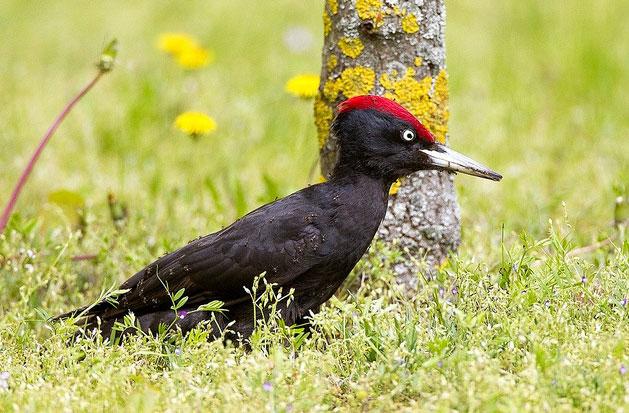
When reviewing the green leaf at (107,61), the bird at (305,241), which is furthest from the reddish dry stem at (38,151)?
the bird at (305,241)

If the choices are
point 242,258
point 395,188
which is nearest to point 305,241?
point 242,258

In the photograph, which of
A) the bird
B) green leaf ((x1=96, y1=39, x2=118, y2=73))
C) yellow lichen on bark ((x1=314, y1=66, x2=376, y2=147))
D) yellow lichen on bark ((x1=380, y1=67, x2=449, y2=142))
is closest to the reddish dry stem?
green leaf ((x1=96, y1=39, x2=118, y2=73))

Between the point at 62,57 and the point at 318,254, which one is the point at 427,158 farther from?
the point at 62,57

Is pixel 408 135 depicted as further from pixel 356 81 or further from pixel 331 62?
pixel 331 62

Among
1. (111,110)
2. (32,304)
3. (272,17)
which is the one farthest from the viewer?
(272,17)

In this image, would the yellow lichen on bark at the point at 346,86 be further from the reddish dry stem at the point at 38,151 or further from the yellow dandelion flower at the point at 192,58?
the yellow dandelion flower at the point at 192,58

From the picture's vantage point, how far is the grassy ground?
3152 mm

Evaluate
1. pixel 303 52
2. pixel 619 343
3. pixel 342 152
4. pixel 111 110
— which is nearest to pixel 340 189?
pixel 342 152

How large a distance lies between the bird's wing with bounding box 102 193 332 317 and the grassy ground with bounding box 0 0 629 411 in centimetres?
29

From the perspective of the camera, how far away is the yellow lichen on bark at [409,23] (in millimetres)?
4293

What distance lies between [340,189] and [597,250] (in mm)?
1377

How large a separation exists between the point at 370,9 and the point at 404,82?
1.14 ft

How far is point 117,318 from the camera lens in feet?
13.8

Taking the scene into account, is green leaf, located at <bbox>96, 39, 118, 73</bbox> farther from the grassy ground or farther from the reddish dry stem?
the grassy ground
